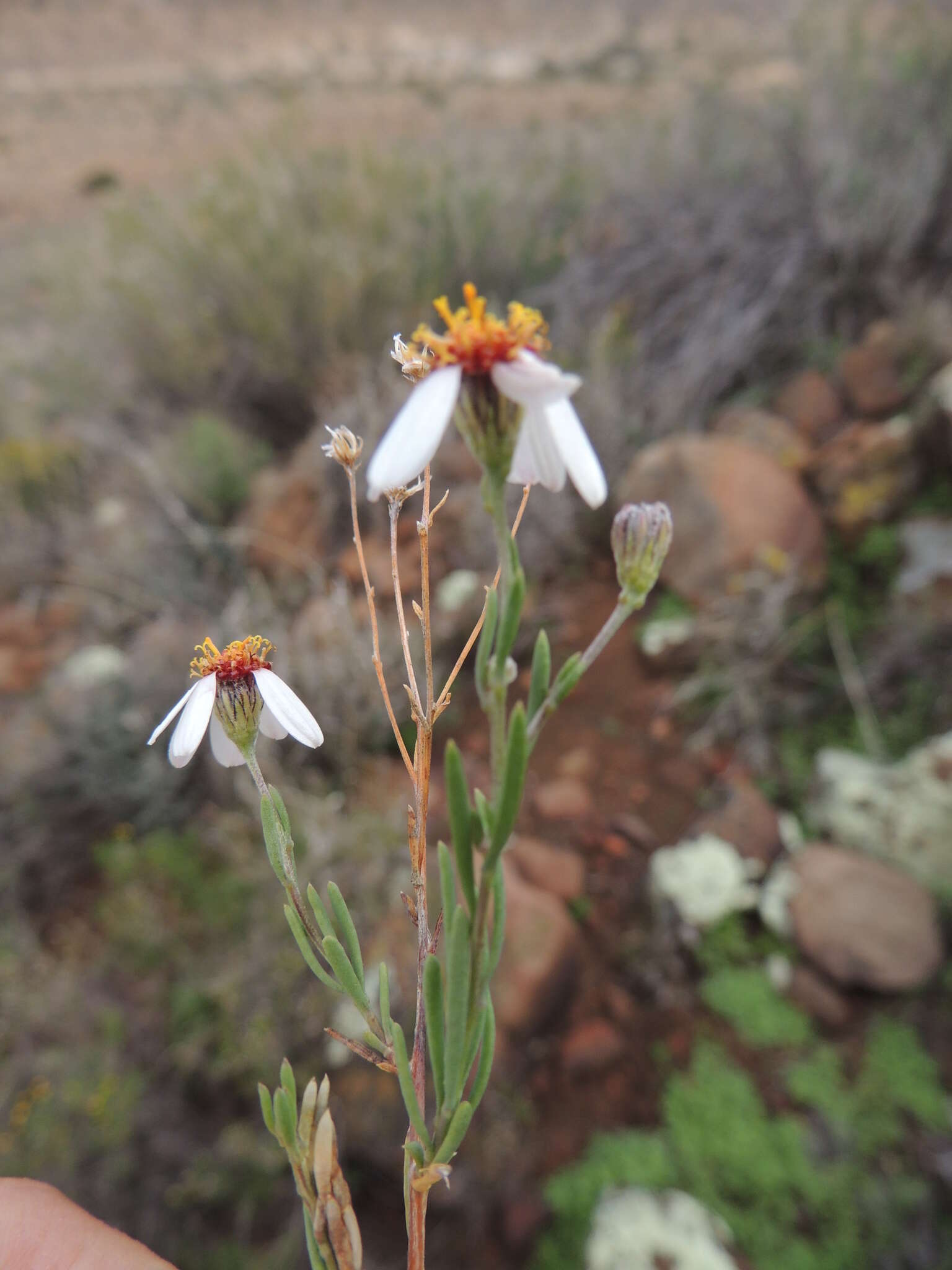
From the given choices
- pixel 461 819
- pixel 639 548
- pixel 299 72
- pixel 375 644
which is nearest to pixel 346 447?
pixel 375 644

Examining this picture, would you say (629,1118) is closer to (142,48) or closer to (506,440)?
(506,440)

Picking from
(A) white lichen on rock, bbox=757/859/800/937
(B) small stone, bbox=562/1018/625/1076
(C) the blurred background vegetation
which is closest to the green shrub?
(C) the blurred background vegetation

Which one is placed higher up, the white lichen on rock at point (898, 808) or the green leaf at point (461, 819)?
the white lichen on rock at point (898, 808)

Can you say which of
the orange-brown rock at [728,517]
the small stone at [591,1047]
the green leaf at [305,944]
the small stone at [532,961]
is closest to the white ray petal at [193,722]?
the green leaf at [305,944]

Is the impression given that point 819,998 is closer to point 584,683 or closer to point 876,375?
point 584,683

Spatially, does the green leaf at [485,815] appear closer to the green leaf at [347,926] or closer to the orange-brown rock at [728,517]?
the green leaf at [347,926]

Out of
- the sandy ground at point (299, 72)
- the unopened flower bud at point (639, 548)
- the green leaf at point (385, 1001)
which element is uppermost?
the sandy ground at point (299, 72)

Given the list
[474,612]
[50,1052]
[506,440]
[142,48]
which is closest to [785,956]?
[474,612]
